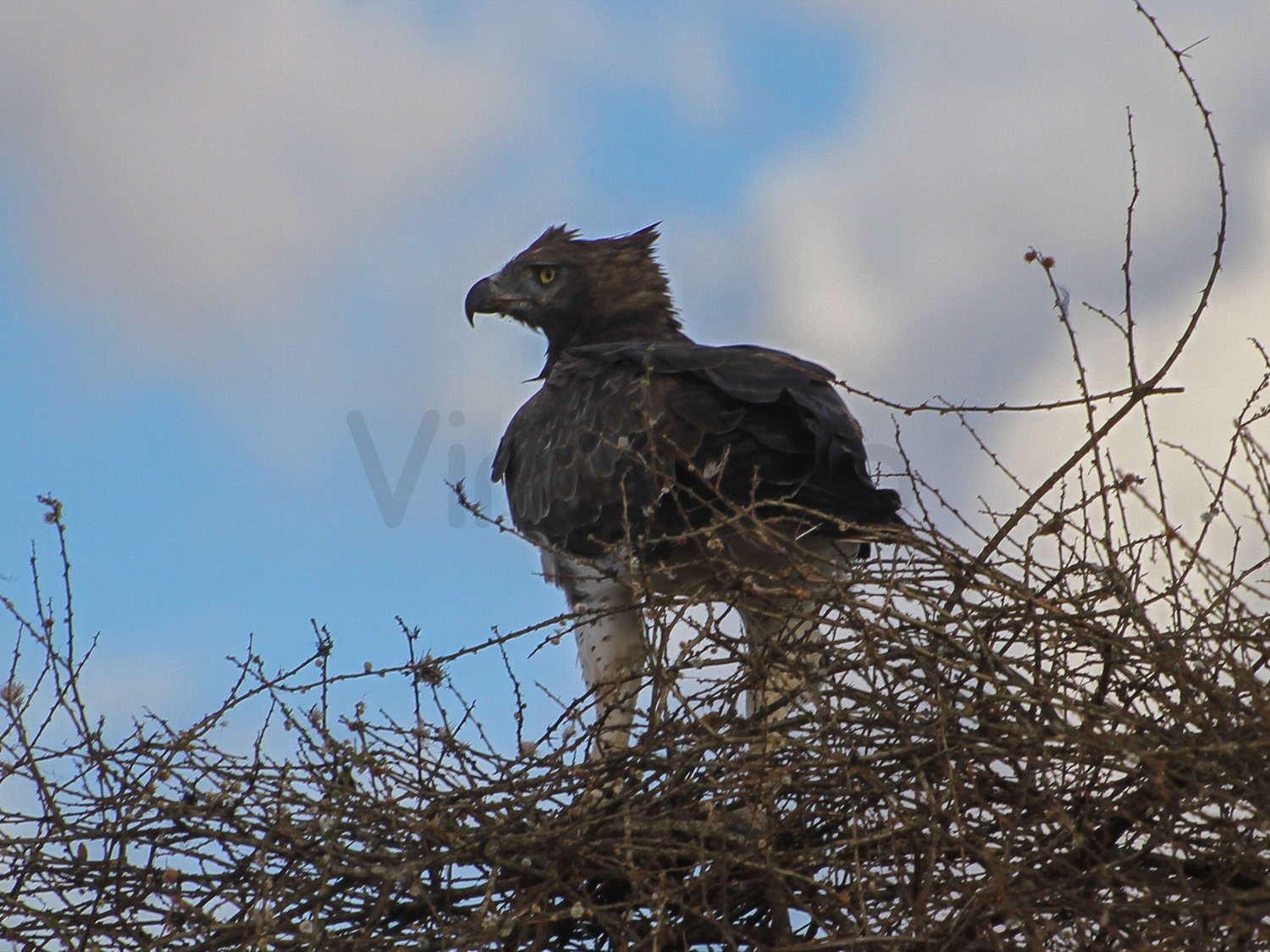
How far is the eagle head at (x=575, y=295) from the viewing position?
30.3ft

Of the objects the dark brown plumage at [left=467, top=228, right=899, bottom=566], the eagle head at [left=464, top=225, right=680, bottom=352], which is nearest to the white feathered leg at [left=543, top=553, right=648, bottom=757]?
the dark brown plumage at [left=467, top=228, right=899, bottom=566]

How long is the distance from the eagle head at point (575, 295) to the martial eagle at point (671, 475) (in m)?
0.21

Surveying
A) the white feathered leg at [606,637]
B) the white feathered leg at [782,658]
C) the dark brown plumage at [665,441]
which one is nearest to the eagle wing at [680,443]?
the dark brown plumage at [665,441]

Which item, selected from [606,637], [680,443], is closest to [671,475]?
[680,443]

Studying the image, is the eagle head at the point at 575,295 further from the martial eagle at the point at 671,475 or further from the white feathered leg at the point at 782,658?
the white feathered leg at the point at 782,658

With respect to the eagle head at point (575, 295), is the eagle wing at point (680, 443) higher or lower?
lower

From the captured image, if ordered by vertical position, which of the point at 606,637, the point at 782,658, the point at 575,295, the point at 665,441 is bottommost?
the point at 782,658

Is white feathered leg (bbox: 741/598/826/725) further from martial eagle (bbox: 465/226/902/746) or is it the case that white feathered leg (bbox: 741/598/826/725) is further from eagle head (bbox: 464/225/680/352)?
eagle head (bbox: 464/225/680/352)

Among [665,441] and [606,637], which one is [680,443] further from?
[606,637]

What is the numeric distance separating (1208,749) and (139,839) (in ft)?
11.5

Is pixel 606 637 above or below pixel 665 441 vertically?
below

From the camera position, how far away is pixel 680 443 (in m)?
6.80

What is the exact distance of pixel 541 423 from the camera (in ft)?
26.2

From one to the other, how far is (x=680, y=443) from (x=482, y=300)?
287 cm
